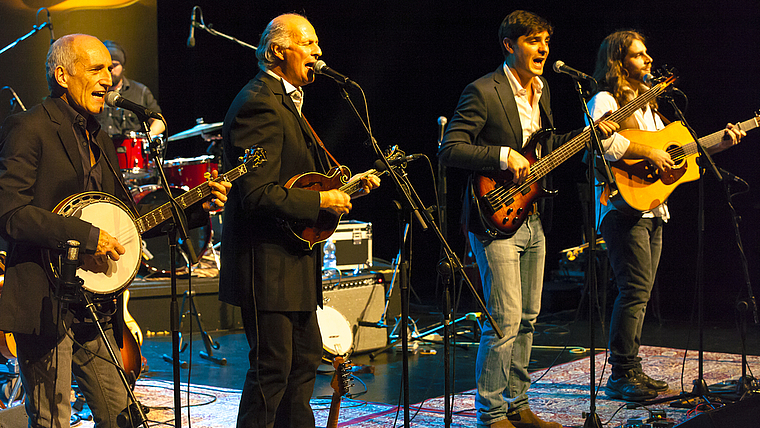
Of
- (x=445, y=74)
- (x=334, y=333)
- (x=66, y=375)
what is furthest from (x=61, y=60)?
(x=445, y=74)

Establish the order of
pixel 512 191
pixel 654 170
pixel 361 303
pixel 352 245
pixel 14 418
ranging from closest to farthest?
pixel 14 418 → pixel 512 191 → pixel 654 170 → pixel 361 303 → pixel 352 245

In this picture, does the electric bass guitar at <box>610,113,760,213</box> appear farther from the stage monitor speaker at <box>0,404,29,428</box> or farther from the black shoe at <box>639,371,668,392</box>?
the stage monitor speaker at <box>0,404,29,428</box>

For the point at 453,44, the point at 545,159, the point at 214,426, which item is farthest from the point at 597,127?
the point at 453,44

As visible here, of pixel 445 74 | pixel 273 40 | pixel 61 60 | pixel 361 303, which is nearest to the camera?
pixel 61 60

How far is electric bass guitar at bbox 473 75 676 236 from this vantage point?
136 inches

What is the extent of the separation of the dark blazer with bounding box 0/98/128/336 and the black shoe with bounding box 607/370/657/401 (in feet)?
10.4

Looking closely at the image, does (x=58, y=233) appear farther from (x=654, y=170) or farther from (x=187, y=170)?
(x=187, y=170)

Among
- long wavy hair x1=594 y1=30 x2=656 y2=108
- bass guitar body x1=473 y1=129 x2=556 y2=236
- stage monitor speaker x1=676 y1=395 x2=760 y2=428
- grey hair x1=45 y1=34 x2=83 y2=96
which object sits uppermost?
long wavy hair x1=594 y1=30 x2=656 y2=108

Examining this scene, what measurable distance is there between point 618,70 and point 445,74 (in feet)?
16.8

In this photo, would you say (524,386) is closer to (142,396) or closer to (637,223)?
(637,223)

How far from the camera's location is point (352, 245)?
638cm

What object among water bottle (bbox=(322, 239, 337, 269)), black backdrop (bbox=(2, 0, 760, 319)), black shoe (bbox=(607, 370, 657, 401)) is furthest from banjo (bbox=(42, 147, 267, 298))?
black backdrop (bbox=(2, 0, 760, 319))

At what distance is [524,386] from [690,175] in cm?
178

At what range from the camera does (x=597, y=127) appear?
3.69 meters
